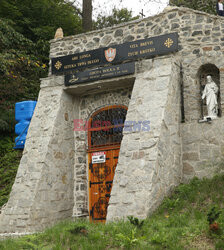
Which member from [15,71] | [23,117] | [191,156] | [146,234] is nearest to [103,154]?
[191,156]

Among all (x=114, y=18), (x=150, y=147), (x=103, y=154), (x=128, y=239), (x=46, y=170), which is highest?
(x=114, y=18)

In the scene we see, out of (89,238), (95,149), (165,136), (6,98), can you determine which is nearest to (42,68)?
(6,98)

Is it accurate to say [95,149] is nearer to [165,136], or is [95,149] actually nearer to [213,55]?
[165,136]

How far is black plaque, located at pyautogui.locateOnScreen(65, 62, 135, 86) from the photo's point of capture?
8.99m

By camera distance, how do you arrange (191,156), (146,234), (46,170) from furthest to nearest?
(46,170)
(191,156)
(146,234)

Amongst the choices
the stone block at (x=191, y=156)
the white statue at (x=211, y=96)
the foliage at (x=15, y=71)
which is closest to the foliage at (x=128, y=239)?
the stone block at (x=191, y=156)

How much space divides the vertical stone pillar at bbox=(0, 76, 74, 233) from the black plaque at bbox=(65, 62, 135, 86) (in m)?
0.39

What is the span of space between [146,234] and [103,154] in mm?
4198

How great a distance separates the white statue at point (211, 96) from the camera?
27.3 ft

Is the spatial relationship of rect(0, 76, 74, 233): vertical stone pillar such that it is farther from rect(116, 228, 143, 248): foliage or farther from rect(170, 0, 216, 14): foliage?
rect(170, 0, 216, 14): foliage

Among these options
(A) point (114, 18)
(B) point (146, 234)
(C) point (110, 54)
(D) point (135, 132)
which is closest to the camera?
(B) point (146, 234)

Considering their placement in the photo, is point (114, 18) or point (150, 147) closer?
point (150, 147)

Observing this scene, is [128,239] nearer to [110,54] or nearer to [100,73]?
[100,73]

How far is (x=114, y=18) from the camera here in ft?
69.3
